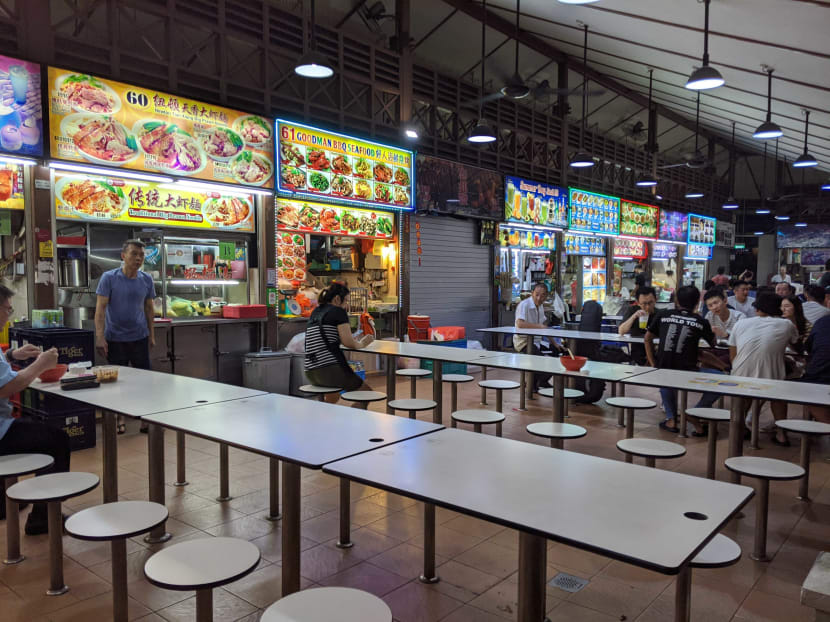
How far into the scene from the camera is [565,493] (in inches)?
75.4

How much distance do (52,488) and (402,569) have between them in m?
1.74

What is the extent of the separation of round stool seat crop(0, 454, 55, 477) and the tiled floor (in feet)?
1.95

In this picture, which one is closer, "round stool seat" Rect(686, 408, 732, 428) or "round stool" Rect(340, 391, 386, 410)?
"round stool seat" Rect(686, 408, 732, 428)

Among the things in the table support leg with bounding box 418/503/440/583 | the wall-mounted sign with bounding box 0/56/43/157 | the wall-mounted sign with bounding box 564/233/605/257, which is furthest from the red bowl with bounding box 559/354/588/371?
the wall-mounted sign with bounding box 564/233/605/257

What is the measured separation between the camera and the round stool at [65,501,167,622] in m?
2.12

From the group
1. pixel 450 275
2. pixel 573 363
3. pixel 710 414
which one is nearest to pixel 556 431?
pixel 573 363

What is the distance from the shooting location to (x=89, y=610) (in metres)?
2.72

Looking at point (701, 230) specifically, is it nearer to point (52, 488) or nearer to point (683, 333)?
point (683, 333)

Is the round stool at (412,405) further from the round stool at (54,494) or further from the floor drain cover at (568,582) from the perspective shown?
the round stool at (54,494)

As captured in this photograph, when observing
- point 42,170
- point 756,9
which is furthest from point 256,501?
point 756,9

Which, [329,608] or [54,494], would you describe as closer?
[329,608]

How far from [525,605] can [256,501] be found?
105 inches

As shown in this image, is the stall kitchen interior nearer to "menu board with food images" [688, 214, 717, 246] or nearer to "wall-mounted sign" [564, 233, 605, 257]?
"wall-mounted sign" [564, 233, 605, 257]

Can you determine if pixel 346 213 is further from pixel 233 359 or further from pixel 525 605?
pixel 525 605
